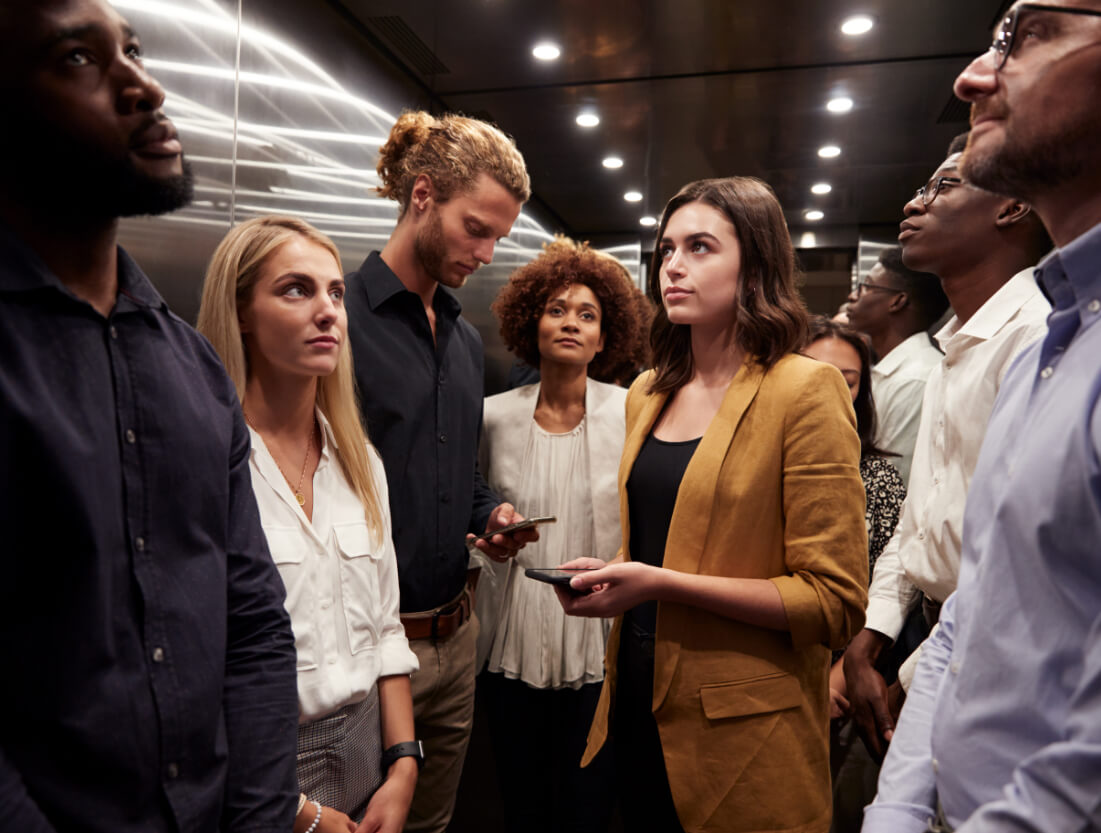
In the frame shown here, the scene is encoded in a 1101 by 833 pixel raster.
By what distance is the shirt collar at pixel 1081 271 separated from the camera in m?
0.88

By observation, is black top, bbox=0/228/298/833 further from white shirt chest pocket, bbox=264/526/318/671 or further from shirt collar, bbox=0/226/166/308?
white shirt chest pocket, bbox=264/526/318/671

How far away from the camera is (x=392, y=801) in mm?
1605

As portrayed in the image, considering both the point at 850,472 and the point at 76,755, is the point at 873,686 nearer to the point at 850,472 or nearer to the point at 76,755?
the point at 850,472

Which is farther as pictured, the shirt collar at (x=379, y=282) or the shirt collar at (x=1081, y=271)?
the shirt collar at (x=379, y=282)

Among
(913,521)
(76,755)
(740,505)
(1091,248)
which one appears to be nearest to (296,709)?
(76,755)

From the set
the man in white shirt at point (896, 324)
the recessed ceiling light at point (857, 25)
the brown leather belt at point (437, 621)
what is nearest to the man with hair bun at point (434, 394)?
the brown leather belt at point (437, 621)

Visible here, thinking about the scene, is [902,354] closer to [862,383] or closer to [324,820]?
[862,383]

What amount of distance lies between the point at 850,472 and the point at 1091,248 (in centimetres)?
84

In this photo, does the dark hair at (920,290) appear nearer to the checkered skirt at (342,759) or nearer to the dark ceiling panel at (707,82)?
the dark ceiling panel at (707,82)

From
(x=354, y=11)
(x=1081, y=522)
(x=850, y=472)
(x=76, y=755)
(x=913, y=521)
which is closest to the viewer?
(x=1081, y=522)

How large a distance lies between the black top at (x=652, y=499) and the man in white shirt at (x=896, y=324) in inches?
84.1

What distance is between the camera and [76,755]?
894mm

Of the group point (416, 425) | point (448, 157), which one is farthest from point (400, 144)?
point (416, 425)

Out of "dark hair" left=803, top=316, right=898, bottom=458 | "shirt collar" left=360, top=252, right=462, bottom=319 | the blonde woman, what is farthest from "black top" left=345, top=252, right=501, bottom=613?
"dark hair" left=803, top=316, right=898, bottom=458
